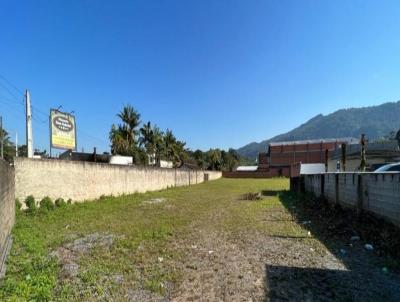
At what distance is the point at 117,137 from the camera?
3694 centimetres

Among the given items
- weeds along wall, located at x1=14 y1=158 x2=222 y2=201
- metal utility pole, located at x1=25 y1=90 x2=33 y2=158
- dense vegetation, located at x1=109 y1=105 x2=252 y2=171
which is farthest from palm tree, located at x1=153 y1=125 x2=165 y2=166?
metal utility pole, located at x1=25 y1=90 x2=33 y2=158

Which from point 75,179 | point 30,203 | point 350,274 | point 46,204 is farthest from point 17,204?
point 350,274

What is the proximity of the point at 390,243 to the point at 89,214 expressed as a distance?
9225 mm

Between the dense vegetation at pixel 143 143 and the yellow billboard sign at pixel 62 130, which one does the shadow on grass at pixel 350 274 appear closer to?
the yellow billboard sign at pixel 62 130

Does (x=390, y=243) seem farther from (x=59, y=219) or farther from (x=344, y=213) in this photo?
(x=59, y=219)

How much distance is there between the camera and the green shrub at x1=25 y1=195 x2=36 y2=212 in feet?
33.0

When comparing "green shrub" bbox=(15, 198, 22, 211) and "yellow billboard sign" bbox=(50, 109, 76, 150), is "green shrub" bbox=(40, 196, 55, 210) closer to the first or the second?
"green shrub" bbox=(15, 198, 22, 211)

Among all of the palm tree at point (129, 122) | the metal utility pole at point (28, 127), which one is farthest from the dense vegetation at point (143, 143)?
the metal utility pole at point (28, 127)

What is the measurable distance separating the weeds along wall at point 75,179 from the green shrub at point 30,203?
6.7 inches

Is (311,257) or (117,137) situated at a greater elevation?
(117,137)

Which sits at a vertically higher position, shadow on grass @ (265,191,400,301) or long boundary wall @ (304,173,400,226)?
long boundary wall @ (304,173,400,226)

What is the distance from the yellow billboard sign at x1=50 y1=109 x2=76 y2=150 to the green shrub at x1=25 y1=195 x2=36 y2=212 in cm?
688

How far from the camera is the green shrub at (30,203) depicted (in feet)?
33.0

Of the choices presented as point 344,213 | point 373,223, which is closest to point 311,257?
point 373,223
